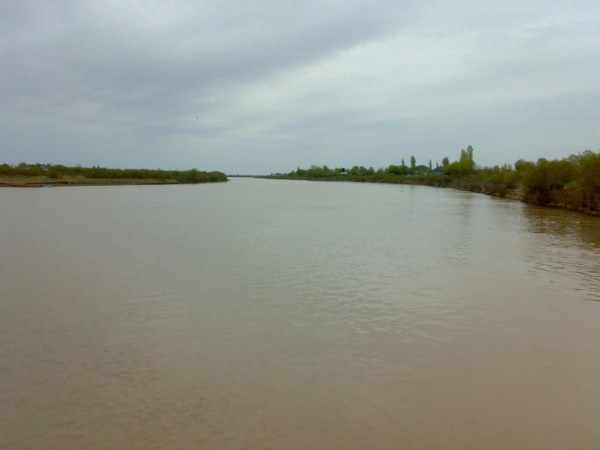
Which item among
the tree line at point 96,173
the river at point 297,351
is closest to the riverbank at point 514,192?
the river at point 297,351

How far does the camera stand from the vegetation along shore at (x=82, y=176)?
2357 inches

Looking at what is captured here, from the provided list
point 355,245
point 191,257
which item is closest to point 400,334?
point 191,257

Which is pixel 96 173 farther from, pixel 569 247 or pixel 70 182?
pixel 569 247

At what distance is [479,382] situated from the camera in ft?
16.0

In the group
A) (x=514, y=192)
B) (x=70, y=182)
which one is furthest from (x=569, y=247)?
(x=70, y=182)

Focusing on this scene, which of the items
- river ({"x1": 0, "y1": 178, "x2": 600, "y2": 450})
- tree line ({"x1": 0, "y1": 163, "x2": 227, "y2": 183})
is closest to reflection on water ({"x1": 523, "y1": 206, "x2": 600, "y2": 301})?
river ({"x1": 0, "y1": 178, "x2": 600, "y2": 450})

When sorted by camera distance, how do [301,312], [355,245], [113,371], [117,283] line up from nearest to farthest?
[113,371] → [301,312] → [117,283] → [355,245]

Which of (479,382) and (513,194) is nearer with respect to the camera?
(479,382)

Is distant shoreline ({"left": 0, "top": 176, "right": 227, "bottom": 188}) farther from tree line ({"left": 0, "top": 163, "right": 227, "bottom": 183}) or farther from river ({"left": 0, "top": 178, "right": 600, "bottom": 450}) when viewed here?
river ({"left": 0, "top": 178, "right": 600, "bottom": 450})

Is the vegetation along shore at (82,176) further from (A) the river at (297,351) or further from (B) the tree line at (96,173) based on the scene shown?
(A) the river at (297,351)

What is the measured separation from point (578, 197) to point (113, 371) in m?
26.5

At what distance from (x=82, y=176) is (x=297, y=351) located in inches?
2845

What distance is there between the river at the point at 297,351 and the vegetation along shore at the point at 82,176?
55.0 metres

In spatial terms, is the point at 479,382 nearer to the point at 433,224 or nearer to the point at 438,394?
the point at 438,394
